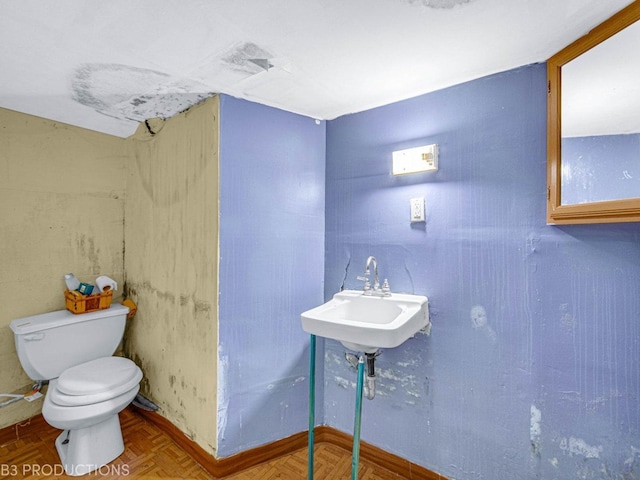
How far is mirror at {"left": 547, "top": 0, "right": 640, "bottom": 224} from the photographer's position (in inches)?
37.7

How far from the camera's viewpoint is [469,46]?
1126 millimetres

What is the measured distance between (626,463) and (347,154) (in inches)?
66.9

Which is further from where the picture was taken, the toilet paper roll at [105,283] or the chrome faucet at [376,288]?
the toilet paper roll at [105,283]

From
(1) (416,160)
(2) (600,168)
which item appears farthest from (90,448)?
(2) (600,168)

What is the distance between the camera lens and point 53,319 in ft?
5.57

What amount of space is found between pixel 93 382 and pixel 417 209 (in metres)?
1.83

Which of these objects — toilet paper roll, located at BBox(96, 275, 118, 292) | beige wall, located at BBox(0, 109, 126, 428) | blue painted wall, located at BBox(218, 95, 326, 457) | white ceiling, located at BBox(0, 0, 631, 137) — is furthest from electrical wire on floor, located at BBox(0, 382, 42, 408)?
white ceiling, located at BBox(0, 0, 631, 137)

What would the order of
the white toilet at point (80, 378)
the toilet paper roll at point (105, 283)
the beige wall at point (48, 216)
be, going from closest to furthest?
1. the white toilet at point (80, 378)
2. the beige wall at point (48, 216)
3. the toilet paper roll at point (105, 283)

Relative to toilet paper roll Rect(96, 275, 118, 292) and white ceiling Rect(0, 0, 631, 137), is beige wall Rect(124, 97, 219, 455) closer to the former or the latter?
toilet paper roll Rect(96, 275, 118, 292)

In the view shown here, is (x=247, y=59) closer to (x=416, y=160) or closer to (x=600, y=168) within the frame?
(x=416, y=160)

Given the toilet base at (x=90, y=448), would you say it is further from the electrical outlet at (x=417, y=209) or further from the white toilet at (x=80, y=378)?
→ the electrical outlet at (x=417, y=209)

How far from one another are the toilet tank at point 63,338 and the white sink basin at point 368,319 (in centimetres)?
137

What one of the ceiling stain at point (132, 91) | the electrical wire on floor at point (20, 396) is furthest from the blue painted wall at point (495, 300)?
the electrical wire on floor at point (20, 396)

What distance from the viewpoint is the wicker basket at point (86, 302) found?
5.87 feet
